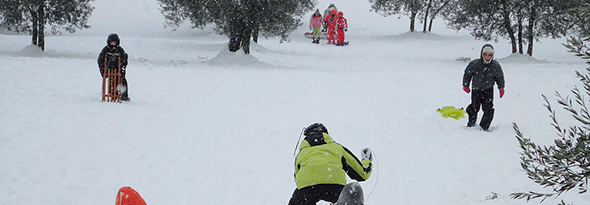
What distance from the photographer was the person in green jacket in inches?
152

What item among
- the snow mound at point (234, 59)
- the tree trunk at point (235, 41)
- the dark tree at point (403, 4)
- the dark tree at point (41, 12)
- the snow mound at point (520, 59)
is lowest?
the snow mound at point (234, 59)

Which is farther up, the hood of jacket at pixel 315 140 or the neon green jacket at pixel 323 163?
the hood of jacket at pixel 315 140

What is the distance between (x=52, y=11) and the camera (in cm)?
1869

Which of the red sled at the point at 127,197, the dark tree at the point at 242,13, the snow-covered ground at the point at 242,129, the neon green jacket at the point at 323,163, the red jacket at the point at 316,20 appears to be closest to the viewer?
the red sled at the point at 127,197

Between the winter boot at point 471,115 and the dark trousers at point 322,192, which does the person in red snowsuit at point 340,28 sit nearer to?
the winter boot at point 471,115

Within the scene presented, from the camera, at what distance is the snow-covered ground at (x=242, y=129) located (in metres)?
5.88

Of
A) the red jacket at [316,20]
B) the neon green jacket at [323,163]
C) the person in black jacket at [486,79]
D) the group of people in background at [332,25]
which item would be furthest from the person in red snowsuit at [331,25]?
the neon green jacket at [323,163]

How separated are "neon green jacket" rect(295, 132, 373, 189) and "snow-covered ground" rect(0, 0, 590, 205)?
1816 mm

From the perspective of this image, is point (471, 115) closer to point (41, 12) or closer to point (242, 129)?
point (242, 129)

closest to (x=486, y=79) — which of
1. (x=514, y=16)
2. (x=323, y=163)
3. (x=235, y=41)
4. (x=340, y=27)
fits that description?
(x=323, y=163)

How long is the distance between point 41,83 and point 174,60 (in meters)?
7.89

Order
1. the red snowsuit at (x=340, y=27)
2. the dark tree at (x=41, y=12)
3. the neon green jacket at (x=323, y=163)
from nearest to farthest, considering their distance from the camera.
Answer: the neon green jacket at (x=323, y=163), the dark tree at (x=41, y=12), the red snowsuit at (x=340, y=27)

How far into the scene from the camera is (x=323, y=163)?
3.86 m

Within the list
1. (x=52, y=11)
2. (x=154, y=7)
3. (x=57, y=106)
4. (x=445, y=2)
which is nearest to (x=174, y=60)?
(x=52, y=11)
